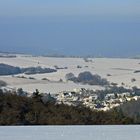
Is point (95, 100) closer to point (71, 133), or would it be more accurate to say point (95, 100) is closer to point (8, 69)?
point (71, 133)

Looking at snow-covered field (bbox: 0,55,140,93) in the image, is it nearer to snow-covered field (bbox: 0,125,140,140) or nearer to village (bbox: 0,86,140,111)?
village (bbox: 0,86,140,111)

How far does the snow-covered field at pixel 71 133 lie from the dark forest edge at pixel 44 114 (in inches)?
123

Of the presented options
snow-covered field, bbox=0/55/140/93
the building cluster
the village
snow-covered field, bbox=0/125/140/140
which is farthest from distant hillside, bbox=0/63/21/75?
snow-covered field, bbox=0/125/140/140

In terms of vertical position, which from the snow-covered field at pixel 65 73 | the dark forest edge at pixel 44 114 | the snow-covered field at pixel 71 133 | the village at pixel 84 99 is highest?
the snow-covered field at pixel 65 73

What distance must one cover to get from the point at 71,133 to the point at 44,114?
14.9ft

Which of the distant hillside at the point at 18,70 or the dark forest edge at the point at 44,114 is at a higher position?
the distant hillside at the point at 18,70

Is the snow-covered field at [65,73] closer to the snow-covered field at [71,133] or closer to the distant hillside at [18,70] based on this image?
the distant hillside at [18,70]

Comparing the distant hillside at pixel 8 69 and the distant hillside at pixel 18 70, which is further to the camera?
the distant hillside at pixel 18 70

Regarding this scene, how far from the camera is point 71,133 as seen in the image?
6391 mm

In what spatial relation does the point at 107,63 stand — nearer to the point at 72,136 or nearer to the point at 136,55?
the point at 136,55

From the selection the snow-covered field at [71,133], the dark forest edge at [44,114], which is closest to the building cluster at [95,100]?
the dark forest edge at [44,114]

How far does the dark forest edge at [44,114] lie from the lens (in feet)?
33.8

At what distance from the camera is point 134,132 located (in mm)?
6414

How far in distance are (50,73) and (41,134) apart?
37.4 meters
